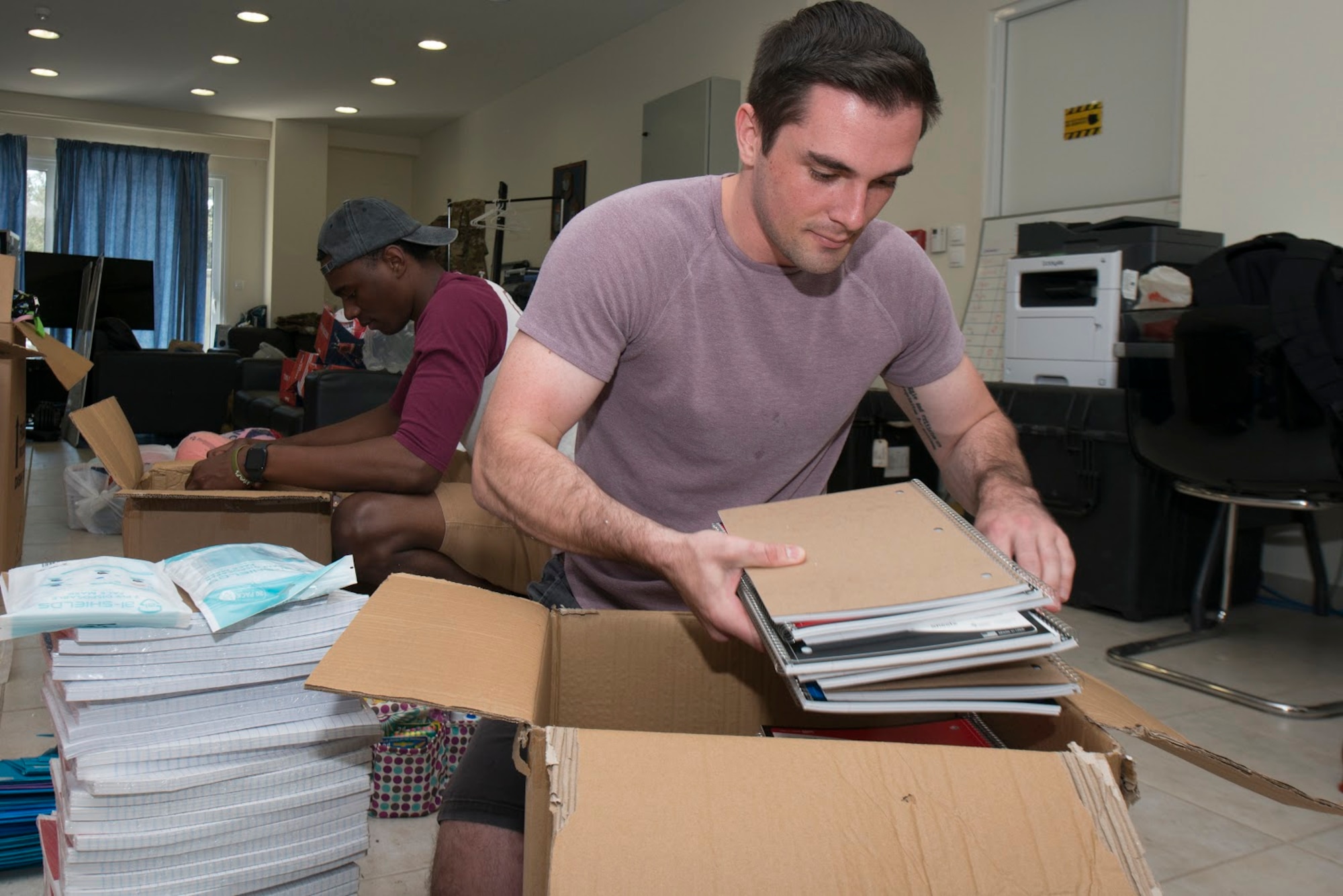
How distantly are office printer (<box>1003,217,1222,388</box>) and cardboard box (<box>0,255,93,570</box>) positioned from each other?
2.91 m

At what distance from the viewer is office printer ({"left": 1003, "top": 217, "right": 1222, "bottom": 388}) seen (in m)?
3.30

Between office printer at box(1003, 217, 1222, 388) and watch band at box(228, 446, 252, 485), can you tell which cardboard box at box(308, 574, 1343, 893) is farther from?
office printer at box(1003, 217, 1222, 388)

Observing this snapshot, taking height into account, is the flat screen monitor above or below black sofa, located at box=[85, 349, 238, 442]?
above

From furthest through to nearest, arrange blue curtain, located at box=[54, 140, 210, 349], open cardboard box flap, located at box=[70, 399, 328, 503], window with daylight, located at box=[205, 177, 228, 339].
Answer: window with daylight, located at box=[205, 177, 228, 339]
blue curtain, located at box=[54, 140, 210, 349]
open cardboard box flap, located at box=[70, 399, 328, 503]

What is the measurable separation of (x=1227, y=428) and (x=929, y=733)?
6.86ft

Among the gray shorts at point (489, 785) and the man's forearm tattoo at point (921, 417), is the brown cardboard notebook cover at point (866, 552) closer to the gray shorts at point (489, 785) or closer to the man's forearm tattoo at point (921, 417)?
the gray shorts at point (489, 785)

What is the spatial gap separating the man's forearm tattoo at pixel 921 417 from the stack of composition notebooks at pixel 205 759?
76 cm

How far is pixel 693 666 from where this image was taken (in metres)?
0.94

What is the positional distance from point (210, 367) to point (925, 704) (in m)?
6.92

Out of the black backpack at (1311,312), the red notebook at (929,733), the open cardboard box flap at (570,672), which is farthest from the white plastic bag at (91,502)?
the black backpack at (1311,312)

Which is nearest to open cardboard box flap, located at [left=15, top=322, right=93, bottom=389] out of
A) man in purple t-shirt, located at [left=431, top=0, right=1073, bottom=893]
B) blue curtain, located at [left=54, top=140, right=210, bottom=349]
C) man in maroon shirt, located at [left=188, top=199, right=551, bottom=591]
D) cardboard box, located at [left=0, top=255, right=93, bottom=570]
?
cardboard box, located at [left=0, top=255, right=93, bottom=570]

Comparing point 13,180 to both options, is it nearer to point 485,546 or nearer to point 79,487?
point 79,487

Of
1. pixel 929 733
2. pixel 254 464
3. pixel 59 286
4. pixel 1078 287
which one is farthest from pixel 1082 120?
pixel 59 286

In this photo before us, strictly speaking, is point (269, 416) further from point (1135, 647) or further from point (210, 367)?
point (1135, 647)
